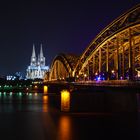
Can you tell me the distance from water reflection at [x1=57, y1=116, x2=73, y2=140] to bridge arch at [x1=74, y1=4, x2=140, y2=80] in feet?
39.1

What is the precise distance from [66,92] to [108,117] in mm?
13161

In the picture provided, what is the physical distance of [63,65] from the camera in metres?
159

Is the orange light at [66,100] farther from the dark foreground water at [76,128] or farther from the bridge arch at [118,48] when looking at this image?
the bridge arch at [118,48]

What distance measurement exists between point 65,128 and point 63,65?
106 m

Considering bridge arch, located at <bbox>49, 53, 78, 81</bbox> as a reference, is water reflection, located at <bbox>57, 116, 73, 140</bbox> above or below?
below

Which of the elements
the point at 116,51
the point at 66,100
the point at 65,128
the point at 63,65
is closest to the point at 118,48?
the point at 116,51

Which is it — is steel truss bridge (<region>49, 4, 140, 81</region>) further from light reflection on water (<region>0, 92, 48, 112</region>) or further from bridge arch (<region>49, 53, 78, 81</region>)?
bridge arch (<region>49, 53, 78, 81</region>)

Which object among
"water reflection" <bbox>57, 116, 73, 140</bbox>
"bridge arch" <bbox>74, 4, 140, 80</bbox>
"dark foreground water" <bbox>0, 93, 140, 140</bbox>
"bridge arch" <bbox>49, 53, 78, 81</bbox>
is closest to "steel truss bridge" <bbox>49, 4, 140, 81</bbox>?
"bridge arch" <bbox>74, 4, 140, 80</bbox>

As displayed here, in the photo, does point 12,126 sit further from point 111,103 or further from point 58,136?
point 111,103

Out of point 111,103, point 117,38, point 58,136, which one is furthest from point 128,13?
point 58,136

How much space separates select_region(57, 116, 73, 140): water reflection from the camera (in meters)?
47.2

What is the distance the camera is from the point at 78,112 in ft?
237

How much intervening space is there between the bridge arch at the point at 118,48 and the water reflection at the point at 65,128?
11912 millimetres

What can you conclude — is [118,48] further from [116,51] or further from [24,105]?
[24,105]
